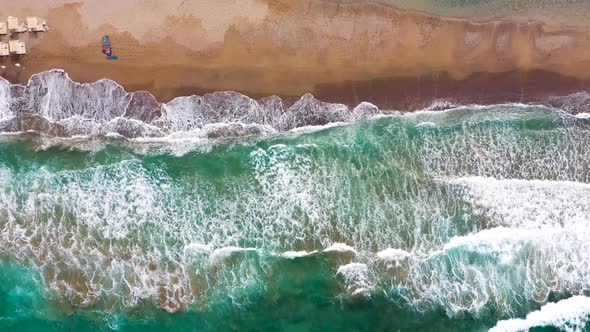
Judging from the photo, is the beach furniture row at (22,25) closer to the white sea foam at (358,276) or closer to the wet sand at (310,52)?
the wet sand at (310,52)

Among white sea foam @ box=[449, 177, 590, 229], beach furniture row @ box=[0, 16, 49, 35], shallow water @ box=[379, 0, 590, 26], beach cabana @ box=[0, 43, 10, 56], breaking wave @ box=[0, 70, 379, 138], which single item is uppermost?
shallow water @ box=[379, 0, 590, 26]

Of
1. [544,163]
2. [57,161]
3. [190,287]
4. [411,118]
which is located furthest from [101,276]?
[544,163]

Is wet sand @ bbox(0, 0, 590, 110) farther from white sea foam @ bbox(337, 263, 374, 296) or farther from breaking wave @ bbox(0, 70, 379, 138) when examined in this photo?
white sea foam @ bbox(337, 263, 374, 296)

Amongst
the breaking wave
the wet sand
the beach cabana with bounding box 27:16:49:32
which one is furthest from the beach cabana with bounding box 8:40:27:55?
the breaking wave

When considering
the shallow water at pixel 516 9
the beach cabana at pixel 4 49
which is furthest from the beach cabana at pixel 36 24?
the shallow water at pixel 516 9

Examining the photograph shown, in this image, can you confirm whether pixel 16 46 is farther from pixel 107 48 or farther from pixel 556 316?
pixel 556 316

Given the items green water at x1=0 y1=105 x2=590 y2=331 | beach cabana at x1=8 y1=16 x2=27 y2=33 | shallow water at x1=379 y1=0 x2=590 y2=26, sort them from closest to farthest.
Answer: green water at x1=0 y1=105 x2=590 y2=331 → beach cabana at x1=8 y1=16 x2=27 y2=33 → shallow water at x1=379 y1=0 x2=590 y2=26
